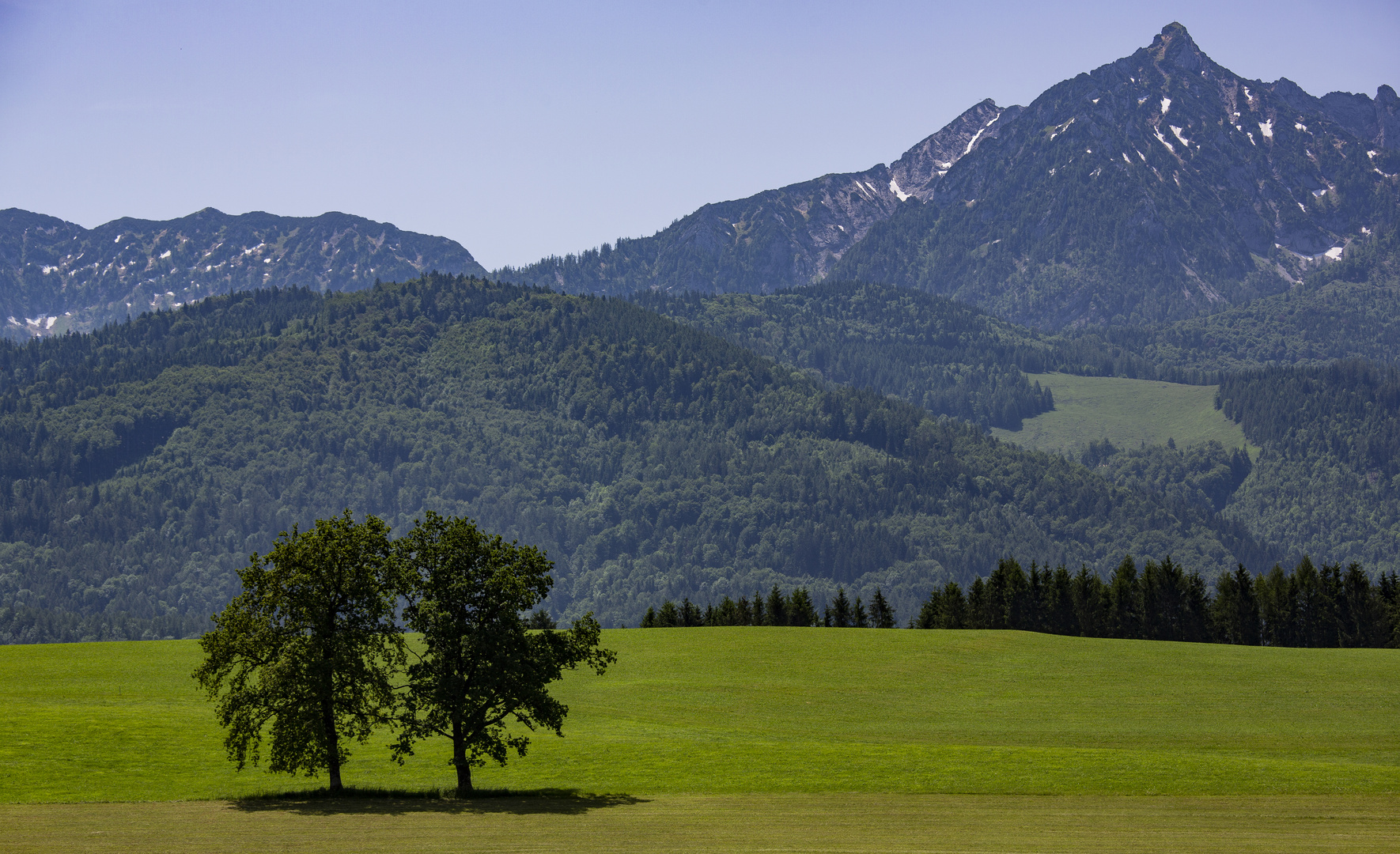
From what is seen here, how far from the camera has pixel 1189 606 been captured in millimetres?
161750

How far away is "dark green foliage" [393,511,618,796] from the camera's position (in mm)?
59156

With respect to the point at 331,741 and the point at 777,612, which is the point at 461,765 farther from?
the point at 777,612

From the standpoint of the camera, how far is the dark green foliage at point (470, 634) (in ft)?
194

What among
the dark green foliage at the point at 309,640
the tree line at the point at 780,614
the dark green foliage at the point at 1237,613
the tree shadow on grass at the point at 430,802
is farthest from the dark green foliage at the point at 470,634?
the dark green foliage at the point at 1237,613

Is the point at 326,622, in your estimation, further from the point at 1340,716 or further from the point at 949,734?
the point at 1340,716

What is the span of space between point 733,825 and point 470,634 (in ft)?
51.3

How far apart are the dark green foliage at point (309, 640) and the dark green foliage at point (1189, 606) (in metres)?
118

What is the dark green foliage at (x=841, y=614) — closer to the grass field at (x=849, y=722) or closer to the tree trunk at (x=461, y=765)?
the grass field at (x=849, y=722)

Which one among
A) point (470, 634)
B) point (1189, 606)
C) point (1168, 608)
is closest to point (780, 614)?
→ point (1168, 608)

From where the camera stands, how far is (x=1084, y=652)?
380 feet

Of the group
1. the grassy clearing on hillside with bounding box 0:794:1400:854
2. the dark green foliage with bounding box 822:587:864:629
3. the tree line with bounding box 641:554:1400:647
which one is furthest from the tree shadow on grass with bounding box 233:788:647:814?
the dark green foliage with bounding box 822:587:864:629

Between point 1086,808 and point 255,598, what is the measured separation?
4069 cm

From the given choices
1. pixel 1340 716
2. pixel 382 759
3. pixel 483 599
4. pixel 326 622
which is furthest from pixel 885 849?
pixel 1340 716

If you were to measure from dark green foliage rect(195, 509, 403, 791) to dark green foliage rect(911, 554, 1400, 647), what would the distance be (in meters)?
118
